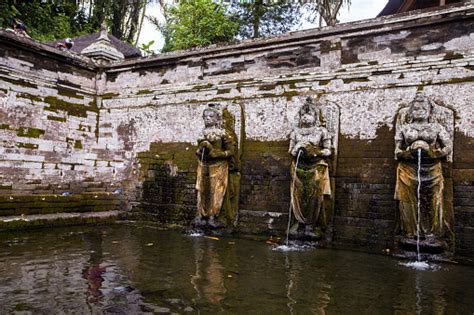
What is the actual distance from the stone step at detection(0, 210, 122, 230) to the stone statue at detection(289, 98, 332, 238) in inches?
172

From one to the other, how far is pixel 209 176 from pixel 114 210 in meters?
3.15

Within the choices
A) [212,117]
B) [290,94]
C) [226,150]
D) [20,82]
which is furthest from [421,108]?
[20,82]

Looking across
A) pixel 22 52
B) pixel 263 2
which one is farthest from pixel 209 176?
pixel 263 2

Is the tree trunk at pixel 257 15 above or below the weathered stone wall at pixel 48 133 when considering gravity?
above

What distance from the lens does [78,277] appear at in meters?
4.11

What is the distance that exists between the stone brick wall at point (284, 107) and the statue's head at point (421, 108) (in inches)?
19.3

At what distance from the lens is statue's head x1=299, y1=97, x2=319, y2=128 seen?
273 inches

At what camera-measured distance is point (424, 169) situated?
5840 millimetres

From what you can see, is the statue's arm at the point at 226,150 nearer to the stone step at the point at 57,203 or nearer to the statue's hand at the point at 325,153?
the statue's hand at the point at 325,153

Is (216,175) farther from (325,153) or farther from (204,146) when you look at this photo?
(325,153)

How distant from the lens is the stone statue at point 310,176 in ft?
21.7

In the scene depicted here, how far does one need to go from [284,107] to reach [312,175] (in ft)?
5.61

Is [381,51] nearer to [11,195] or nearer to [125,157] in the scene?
[125,157]

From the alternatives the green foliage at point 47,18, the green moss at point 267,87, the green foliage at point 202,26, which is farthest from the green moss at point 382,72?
the green foliage at point 47,18
